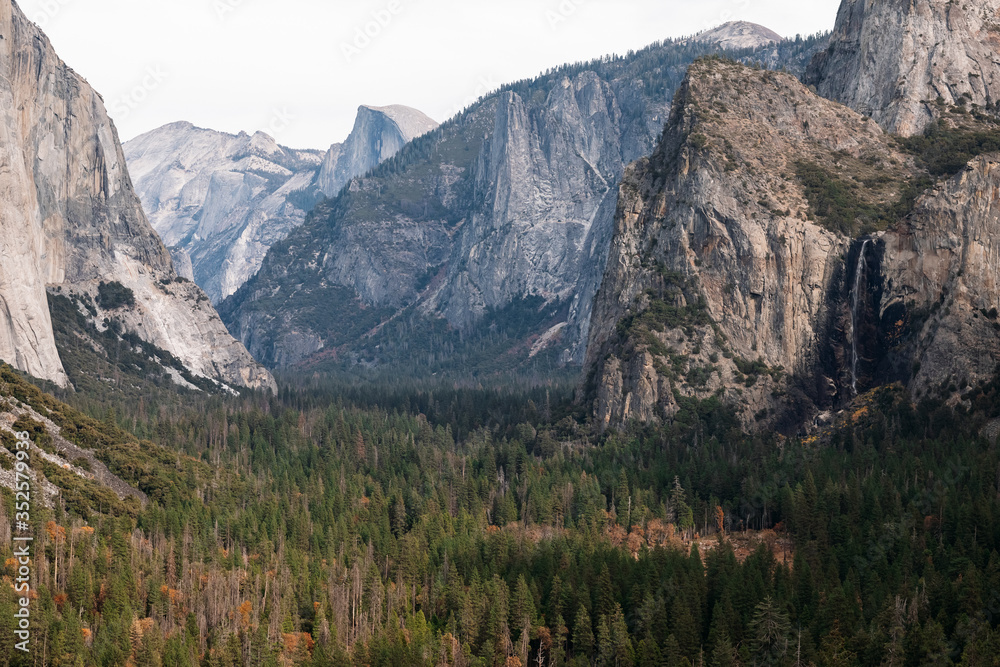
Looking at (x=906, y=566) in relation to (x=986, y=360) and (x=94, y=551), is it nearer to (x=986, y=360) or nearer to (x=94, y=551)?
(x=986, y=360)

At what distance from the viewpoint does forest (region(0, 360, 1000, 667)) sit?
121 meters

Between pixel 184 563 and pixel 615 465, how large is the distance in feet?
251

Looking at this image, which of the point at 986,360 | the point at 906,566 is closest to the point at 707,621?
the point at 906,566

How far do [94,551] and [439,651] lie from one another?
135 ft

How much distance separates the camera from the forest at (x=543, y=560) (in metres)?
121

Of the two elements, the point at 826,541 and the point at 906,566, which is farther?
the point at 826,541

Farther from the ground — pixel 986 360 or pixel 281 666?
pixel 986 360

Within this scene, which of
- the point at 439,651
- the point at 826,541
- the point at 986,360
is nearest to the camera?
the point at 439,651

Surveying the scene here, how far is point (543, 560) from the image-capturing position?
149m

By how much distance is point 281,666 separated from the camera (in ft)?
401

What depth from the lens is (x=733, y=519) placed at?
579 ft

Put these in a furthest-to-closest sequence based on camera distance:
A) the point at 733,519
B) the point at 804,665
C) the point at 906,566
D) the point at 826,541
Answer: the point at 733,519, the point at 826,541, the point at 906,566, the point at 804,665

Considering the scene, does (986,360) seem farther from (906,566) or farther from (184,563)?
(184,563)

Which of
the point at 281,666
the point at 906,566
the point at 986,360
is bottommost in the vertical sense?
the point at 281,666
